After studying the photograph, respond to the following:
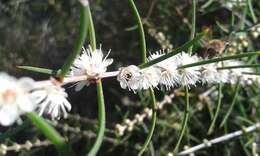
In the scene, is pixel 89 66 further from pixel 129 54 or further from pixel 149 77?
pixel 129 54

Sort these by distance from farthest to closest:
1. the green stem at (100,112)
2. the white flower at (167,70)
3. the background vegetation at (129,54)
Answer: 1. the background vegetation at (129,54)
2. the white flower at (167,70)
3. the green stem at (100,112)

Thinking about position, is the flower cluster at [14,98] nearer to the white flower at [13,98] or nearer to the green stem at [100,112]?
the white flower at [13,98]

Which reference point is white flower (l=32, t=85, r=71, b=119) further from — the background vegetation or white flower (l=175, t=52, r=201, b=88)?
the background vegetation

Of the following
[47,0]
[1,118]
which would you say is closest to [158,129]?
[47,0]

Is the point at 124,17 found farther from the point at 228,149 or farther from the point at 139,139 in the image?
the point at 228,149

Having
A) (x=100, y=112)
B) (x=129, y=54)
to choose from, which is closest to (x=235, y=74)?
(x=100, y=112)

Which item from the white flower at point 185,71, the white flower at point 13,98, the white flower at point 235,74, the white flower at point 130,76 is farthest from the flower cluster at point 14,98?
the white flower at point 235,74

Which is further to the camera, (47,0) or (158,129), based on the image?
(47,0)
